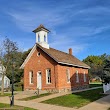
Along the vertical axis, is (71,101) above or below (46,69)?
below

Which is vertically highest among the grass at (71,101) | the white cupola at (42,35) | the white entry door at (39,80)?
A: the white cupola at (42,35)

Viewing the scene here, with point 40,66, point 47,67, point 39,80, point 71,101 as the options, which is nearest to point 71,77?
point 47,67

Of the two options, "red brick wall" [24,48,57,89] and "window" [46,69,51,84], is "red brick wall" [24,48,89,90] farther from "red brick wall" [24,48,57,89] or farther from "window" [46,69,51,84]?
"window" [46,69,51,84]

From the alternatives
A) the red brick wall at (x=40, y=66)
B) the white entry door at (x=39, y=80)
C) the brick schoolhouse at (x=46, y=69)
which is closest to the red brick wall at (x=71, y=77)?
the brick schoolhouse at (x=46, y=69)

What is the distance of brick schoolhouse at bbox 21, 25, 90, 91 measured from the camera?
85.0ft

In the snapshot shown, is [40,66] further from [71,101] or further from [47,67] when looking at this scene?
[71,101]

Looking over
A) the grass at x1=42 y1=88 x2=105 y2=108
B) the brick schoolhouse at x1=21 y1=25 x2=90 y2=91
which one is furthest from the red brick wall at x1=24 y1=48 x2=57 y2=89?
the grass at x1=42 y1=88 x2=105 y2=108

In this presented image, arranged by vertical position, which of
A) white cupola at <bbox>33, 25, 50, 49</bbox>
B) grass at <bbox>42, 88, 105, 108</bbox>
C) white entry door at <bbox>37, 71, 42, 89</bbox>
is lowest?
grass at <bbox>42, 88, 105, 108</bbox>

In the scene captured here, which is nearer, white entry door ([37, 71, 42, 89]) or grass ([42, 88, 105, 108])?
grass ([42, 88, 105, 108])

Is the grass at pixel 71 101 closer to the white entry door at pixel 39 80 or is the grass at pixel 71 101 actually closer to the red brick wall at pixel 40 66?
the red brick wall at pixel 40 66

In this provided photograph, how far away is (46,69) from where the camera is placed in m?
26.9

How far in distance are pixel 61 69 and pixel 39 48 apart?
4599mm

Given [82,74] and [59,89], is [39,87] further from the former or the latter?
[82,74]

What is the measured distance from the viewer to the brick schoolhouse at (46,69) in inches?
1021
